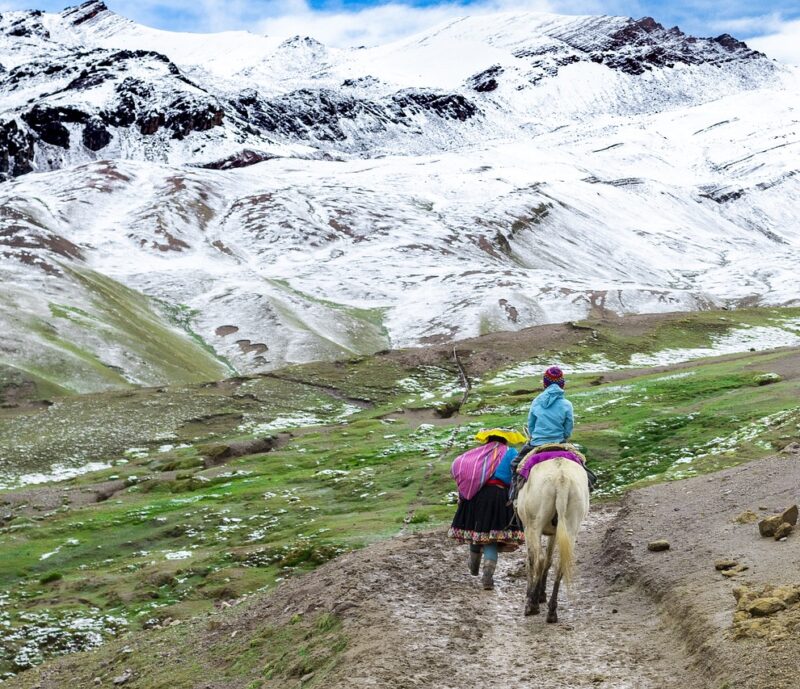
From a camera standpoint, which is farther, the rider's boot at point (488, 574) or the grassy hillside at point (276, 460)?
the grassy hillside at point (276, 460)

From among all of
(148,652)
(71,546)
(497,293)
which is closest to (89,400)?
(71,546)

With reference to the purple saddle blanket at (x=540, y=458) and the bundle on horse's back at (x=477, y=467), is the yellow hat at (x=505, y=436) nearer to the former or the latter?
the bundle on horse's back at (x=477, y=467)

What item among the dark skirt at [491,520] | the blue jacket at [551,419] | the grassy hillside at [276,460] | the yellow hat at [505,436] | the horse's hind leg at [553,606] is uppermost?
the blue jacket at [551,419]

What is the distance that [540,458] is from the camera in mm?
17047

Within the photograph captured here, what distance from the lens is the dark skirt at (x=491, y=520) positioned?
1866cm

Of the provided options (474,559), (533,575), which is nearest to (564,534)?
(533,575)

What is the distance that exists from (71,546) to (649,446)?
22.9 m

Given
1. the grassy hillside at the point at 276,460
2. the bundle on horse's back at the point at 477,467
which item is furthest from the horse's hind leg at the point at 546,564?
the grassy hillside at the point at 276,460

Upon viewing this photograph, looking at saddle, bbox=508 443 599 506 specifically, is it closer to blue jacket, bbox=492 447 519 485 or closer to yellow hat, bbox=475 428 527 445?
blue jacket, bbox=492 447 519 485

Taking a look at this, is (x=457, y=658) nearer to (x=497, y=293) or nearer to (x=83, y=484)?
(x=83, y=484)

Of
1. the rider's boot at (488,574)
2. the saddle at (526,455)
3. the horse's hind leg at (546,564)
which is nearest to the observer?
the horse's hind leg at (546,564)

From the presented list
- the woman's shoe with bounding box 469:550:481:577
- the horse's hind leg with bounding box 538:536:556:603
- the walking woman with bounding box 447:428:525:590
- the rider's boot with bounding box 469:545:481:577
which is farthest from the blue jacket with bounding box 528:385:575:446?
the woman's shoe with bounding box 469:550:481:577

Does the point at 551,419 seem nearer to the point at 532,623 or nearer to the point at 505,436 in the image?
A: the point at 505,436

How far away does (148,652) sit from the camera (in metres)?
19.4
